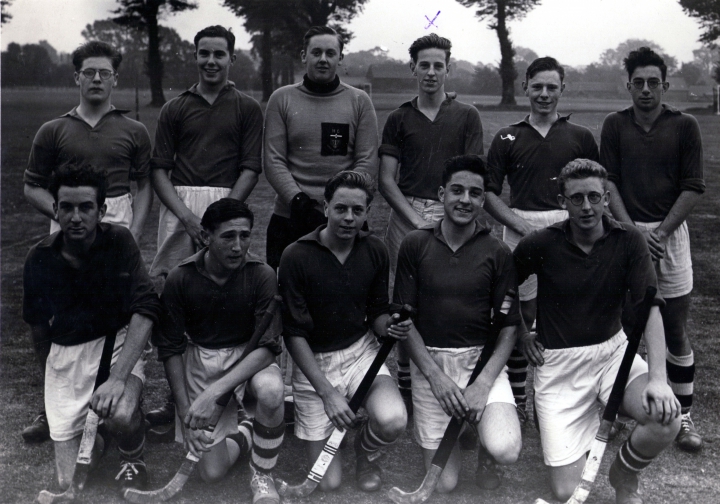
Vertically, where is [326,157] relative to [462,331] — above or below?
above

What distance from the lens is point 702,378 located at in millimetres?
4281

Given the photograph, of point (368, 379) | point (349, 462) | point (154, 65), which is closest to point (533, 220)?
point (368, 379)

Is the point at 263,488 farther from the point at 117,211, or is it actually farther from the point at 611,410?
the point at 117,211

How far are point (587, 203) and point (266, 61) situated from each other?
8.22m

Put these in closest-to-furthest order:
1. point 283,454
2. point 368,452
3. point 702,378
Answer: point 368,452, point 283,454, point 702,378

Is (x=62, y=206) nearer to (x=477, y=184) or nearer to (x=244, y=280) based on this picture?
(x=244, y=280)

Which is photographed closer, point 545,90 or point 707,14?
point 545,90

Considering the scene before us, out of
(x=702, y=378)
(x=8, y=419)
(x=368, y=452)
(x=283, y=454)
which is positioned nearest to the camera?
(x=368, y=452)

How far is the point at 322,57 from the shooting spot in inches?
148

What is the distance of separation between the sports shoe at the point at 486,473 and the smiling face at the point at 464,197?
3.48ft

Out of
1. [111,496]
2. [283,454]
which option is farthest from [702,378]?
[111,496]

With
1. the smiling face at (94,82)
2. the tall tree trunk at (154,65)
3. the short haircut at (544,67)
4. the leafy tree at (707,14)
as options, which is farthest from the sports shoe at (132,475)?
the tall tree trunk at (154,65)

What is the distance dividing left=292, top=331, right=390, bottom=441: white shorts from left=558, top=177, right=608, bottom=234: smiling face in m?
1.16

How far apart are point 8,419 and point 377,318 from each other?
207 centimetres
